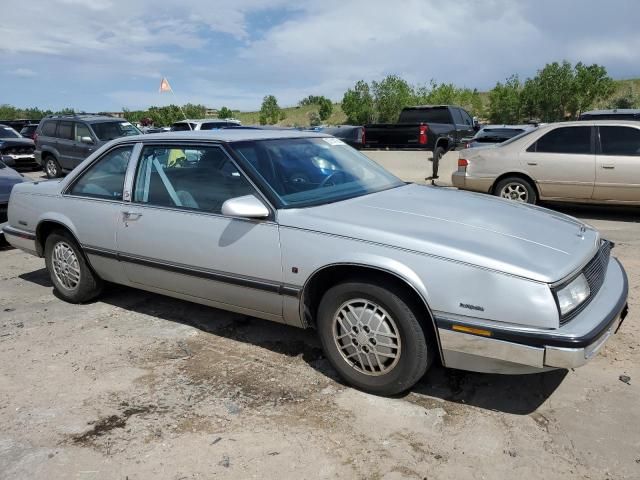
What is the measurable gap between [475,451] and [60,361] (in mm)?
2885

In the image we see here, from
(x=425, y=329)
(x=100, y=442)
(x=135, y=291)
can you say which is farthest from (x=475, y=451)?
(x=135, y=291)

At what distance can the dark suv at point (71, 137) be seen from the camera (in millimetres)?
14500

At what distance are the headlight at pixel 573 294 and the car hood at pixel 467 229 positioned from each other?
3.0 inches

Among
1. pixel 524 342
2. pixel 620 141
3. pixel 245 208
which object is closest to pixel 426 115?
pixel 620 141

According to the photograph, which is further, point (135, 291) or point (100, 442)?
point (135, 291)

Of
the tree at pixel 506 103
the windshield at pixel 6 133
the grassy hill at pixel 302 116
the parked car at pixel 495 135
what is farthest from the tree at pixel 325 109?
the parked car at pixel 495 135

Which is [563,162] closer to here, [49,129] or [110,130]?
[110,130]

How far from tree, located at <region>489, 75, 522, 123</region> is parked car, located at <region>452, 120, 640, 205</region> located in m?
32.7

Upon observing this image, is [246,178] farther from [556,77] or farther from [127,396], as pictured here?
[556,77]

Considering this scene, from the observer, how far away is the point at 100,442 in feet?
9.71

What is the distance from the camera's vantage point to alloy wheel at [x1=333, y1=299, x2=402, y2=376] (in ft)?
10.5

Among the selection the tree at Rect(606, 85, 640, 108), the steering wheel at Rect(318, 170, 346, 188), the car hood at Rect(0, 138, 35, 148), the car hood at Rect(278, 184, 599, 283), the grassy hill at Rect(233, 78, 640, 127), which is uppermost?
the grassy hill at Rect(233, 78, 640, 127)

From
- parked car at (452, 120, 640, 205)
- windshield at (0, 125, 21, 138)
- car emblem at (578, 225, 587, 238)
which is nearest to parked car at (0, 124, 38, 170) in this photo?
windshield at (0, 125, 21, 138)

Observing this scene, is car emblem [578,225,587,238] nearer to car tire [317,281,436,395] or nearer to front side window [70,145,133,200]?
car tire [317,281,436,395]
